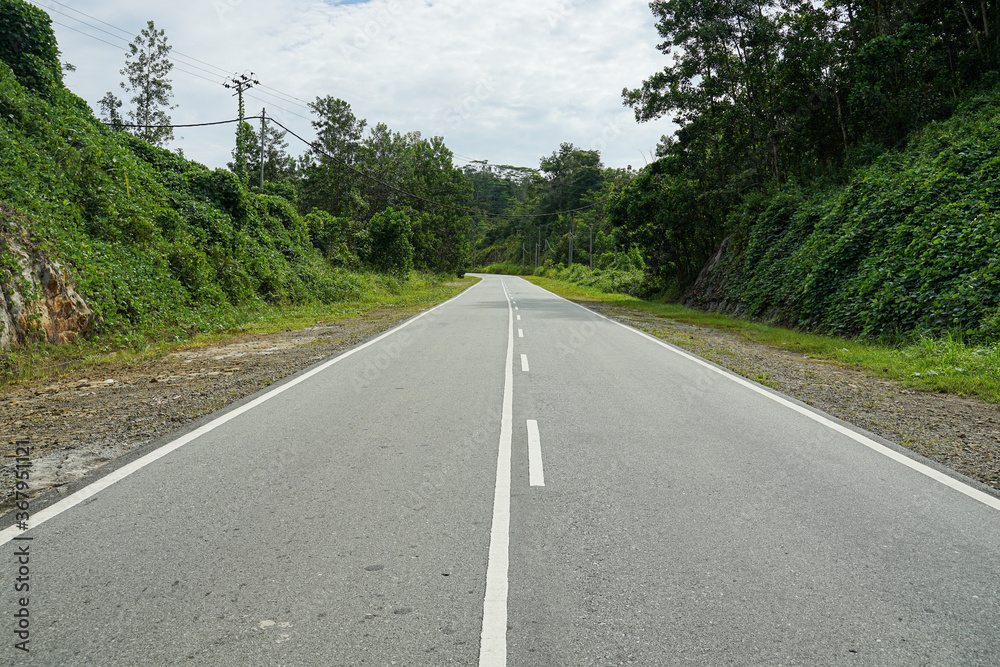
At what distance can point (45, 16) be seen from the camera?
56.6ft

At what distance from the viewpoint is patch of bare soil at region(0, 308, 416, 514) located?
215 inches

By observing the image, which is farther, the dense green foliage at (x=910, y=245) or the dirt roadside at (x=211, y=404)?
the dense green foliage at (x=910, y=245)

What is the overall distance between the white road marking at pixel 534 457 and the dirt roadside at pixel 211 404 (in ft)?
12.0

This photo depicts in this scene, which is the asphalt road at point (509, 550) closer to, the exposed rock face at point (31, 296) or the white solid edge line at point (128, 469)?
the white solid edge line at point (128, 469)

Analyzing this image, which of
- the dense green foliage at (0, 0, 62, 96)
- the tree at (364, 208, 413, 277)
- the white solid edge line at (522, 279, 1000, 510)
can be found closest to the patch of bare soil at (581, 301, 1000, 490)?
the white solid edge line at (522, 279, 1000, 510)

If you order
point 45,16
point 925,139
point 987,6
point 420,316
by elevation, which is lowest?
point 420,316

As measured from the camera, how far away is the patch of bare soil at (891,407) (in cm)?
595

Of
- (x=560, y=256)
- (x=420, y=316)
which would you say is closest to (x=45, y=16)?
(x=420, y=316)

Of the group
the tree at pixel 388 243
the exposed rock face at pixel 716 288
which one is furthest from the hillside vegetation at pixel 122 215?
the tree at pixel 388 243

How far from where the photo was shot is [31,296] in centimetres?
1055

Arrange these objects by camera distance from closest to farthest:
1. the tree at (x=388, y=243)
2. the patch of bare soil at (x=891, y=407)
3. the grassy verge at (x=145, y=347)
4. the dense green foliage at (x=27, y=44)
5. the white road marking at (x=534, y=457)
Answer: the white road marking at (x=534, y=457), the patch of bare soil at (x=891, y=407), the grassy verge at (x=145, y=347), the dense green foliage at (x=27, y=44), the tree at (x=388, y=243)

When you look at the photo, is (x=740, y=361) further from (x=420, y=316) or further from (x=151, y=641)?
(x=420, y=316)

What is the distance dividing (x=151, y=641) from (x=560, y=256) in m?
96.1

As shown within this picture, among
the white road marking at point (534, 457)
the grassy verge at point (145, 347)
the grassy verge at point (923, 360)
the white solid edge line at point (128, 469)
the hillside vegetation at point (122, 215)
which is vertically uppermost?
the hillside vegetation at point (122, 215)
